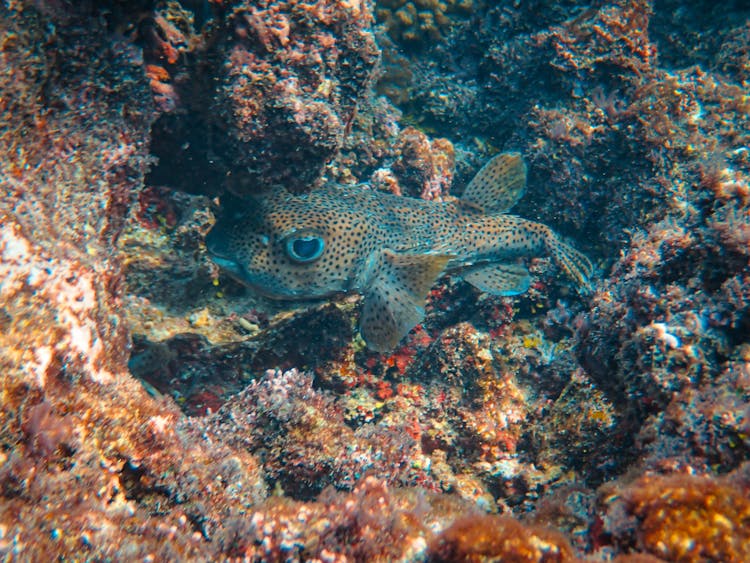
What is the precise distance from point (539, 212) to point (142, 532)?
19.9ft

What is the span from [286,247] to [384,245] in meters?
1.25

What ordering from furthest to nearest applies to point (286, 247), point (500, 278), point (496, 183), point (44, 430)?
point (496, 183)
point (500, 278)
point (286, 247)
point (44, 430)

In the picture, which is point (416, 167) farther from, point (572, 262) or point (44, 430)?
point (44, 430)

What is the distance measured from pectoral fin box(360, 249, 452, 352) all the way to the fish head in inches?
12.3

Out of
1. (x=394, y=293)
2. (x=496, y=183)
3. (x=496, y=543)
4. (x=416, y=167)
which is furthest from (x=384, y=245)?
(x=496, y=543)

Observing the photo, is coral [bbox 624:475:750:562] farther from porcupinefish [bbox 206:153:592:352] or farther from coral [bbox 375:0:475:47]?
coral [bbox 375:0:475:47]

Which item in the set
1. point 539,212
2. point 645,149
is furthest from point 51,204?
point 645,149

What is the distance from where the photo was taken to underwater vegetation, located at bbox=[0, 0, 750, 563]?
2129 millimetres

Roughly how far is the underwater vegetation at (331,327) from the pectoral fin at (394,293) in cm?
40

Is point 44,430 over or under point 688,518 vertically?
under

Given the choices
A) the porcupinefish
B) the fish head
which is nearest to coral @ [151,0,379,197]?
the fish head

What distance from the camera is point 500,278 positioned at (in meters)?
5.39

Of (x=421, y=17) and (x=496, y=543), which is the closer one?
(x=496, y=543)

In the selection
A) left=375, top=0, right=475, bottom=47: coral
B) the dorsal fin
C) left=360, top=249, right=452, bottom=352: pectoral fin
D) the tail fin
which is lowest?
left=360, top=249, right=452, bottom=352: pectoral fin
